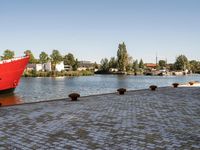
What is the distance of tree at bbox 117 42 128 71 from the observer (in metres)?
126

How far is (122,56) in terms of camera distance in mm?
127750

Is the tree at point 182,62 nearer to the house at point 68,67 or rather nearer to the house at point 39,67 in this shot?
the house at point 68,67

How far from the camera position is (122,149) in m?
6.51

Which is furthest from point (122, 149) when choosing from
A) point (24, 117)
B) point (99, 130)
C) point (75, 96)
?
point (75, 96)

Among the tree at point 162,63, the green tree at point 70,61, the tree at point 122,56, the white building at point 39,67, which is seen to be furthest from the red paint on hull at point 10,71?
the tree at point 162,63

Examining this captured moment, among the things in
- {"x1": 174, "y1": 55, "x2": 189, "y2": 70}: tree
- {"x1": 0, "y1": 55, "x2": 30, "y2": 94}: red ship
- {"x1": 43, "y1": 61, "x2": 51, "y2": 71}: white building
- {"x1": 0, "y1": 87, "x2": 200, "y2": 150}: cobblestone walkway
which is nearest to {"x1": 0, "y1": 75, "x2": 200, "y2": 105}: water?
{"x1": 0, "y1": 55, "x2": 30, "y2": 94}: red ship

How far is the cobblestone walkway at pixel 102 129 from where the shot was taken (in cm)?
697

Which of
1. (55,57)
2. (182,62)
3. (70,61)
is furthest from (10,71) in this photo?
(182,62)

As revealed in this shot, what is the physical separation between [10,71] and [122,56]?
97.9 m

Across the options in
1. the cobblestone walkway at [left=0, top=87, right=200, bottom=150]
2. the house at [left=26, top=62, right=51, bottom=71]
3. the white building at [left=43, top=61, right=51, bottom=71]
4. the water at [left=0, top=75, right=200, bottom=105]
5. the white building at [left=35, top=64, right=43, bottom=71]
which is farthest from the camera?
the white building at [left=35, top=64, right=43, bottom=71]

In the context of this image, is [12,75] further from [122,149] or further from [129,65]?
[129,65]

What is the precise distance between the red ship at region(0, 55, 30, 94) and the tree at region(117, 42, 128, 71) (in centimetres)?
9213

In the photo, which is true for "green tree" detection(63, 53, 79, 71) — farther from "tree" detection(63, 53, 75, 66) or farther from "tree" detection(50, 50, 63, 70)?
"tree" detection(50, 50, 63, 70)

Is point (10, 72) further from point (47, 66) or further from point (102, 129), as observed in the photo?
point (47, 66)
